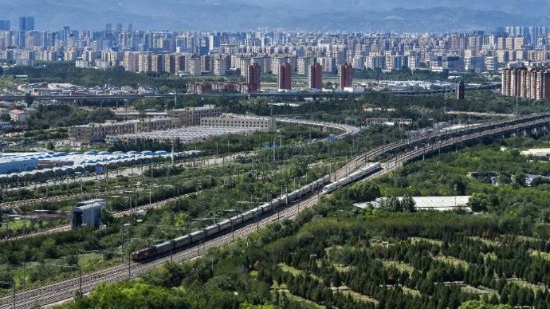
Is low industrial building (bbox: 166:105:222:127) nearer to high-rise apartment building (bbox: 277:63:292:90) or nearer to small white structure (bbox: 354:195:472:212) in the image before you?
high-rise apartment building (bbox: 277:63:292:90)

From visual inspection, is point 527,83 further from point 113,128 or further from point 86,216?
point 86,216

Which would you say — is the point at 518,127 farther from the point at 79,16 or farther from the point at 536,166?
the point at 79,16

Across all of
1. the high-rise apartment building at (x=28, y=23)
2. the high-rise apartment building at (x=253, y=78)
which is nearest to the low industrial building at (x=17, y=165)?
the high-rise apartment building at (x=253, y=78)

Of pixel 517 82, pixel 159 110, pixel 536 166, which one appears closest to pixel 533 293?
pixel 536 166

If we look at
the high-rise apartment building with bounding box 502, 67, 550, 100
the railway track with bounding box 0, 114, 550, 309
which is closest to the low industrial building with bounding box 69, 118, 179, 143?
the railway track with bounding box 0, 114, 550, 309

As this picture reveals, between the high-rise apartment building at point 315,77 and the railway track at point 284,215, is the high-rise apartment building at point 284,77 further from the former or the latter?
the railway track at point 284,215

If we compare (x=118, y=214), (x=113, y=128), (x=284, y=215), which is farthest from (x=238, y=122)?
(x=118, y=214)
